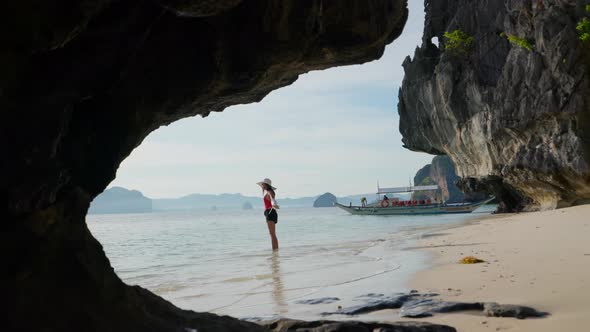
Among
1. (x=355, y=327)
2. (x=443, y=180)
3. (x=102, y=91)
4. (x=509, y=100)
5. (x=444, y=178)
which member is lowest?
(x=355, y=327)

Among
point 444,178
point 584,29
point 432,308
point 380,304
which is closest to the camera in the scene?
point 432,308

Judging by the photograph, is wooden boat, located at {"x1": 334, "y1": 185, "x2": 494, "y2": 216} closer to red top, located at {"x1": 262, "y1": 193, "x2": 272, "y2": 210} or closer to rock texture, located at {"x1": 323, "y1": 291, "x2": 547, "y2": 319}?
red top, located at {"x1": 262, "y1": 193, "x2": 272, "y2": 210}

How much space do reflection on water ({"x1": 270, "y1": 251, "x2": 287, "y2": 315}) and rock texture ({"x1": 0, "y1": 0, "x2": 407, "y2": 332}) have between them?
2.09 metres

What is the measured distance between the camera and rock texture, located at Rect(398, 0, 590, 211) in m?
24.0

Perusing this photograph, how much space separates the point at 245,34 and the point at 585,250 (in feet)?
21.4

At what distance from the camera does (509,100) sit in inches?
1140

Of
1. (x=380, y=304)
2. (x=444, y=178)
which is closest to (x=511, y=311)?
(x=380, y=304)

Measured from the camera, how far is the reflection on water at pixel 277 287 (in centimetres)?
603

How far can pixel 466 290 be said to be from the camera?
19.3 ft

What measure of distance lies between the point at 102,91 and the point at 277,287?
16.0 ft

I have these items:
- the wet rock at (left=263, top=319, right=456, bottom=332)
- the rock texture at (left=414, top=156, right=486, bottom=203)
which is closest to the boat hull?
the wet rock at (left=263, top=319, right=456, bottom=332)

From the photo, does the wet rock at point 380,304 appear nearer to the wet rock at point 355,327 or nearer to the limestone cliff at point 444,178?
the wet rock at point 355,327

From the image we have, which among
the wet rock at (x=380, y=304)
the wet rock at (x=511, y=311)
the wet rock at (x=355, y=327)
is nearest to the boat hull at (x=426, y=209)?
the wet rock at (x=380, y=304)

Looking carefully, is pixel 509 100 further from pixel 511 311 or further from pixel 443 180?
pixel 443 180
